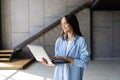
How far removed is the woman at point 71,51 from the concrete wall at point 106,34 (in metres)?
6.61

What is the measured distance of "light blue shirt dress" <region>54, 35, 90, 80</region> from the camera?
179 centimetres

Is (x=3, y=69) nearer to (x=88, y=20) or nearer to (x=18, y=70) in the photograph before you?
(x=18, y=70)

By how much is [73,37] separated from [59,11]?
6.66 meters

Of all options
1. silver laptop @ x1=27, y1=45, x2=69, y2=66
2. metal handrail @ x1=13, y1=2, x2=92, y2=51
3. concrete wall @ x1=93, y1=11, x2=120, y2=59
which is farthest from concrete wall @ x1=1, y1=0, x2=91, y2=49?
silver laptop @ x1=27, y1=45, x2=69, y2=66

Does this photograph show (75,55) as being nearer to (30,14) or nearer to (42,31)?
(42,31)

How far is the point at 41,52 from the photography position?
1821 millimetres

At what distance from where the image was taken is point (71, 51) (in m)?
1.81

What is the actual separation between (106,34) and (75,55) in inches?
263

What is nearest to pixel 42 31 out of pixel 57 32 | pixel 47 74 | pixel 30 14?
pixel 57 32

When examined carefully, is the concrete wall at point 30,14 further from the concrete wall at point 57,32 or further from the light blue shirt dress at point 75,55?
the light blue shirt dress at point 75,55

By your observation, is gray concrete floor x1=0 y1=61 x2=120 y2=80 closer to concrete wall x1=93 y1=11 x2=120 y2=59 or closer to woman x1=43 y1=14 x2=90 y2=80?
concrete wall x1=93 y1=11 x2=120 y2=59

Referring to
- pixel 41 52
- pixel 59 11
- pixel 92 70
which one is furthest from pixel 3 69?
pixel 41 52

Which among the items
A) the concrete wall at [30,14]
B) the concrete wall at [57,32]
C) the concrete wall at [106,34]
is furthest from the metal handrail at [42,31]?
the concrete wall at [106,34]

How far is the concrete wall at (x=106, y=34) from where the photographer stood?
8297 millimetres
